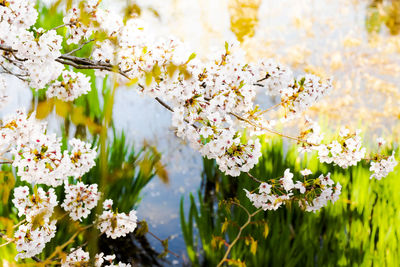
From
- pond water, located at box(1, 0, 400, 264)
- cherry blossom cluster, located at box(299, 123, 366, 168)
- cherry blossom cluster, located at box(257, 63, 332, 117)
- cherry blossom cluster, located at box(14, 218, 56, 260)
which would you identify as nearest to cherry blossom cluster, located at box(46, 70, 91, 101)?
cherry blossom cluster, located at box(14, 218, 56, 260)

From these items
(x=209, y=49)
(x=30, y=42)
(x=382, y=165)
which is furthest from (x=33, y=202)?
(x=209, y=49)

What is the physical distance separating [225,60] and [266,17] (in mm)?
5276

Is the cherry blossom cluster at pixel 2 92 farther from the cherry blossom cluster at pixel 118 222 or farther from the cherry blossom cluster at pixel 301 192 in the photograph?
the cherry blossom cluster at pixel 301 192

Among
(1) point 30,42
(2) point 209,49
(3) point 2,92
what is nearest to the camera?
(1) point 30,42

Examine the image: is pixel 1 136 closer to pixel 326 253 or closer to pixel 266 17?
pixel 326 253

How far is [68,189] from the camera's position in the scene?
1.37m

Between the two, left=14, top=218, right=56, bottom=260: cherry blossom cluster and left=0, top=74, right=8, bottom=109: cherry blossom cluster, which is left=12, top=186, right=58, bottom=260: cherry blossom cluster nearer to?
left=14, top=218, right=56, bottom=260: cherry blossom cluster

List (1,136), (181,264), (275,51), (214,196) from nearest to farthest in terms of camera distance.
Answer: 1. (1,136)
2. (181,264)
3. (214,196)
4. (275,51)

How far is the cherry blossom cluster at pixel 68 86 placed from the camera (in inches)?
52.2

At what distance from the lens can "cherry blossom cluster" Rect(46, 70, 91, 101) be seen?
1.33 m

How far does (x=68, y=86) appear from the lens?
4.37ft

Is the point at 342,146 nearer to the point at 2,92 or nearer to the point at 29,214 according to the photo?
the point at 29,214

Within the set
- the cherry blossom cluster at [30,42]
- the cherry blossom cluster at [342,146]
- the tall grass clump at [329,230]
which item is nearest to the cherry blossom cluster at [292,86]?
the cherry blossom cluster at [342,146]

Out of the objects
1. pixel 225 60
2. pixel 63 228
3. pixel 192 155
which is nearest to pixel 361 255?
pixel 225 60
